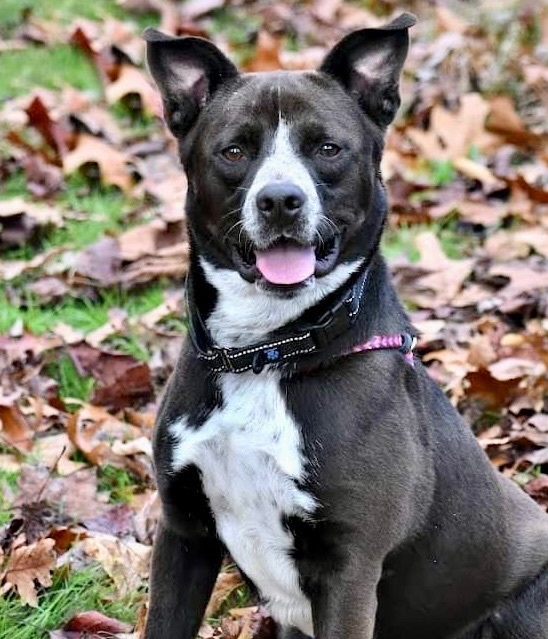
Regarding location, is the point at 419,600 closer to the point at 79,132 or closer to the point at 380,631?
the point at 380,631

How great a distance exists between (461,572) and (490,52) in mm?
5369

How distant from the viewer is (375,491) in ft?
10.5

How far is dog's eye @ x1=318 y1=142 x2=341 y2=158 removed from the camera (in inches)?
130

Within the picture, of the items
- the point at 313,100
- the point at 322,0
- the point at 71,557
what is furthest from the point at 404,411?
the point at 322,0

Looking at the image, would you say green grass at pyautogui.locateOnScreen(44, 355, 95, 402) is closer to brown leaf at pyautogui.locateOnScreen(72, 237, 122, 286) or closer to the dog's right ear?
brown leaf at pyautogui.locateOnScreen(72, 237, 122, 286)

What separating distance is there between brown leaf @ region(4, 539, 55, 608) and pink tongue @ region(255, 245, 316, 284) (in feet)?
3.81

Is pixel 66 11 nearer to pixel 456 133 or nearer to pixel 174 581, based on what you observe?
pixel 456 133

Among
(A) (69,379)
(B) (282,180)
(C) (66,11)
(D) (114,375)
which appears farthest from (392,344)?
(C) (66,11)

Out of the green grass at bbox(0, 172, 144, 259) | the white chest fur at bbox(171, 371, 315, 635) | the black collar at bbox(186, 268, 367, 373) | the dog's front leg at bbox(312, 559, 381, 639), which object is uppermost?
the black collar at bbox(186, 268, 367, 373)

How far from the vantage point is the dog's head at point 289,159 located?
324 cm

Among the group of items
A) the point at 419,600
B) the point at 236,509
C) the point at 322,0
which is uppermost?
the point at 236,509

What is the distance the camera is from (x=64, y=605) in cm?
387

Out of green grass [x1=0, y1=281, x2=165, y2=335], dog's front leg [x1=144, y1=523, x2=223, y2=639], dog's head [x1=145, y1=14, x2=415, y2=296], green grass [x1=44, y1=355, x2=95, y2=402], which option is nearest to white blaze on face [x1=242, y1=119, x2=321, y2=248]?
dog's head [x1=145, y1=14, x2=415, y2=296]

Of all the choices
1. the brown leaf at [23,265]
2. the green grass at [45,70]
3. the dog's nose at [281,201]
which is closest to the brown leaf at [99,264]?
the brown leaf at [23,265]
